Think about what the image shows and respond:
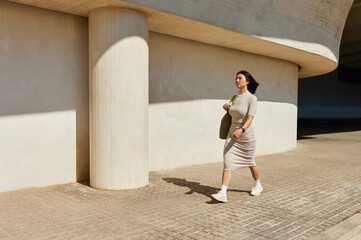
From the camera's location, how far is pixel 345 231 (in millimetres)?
3904

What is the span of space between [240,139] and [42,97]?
3.36 metres

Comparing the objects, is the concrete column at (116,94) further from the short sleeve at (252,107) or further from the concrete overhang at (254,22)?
the short sleeve at (252,107)

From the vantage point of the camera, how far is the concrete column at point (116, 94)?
18.5 feet

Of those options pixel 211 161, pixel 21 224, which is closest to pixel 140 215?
pixel 21 224

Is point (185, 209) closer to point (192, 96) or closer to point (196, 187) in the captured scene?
point (196, 187)

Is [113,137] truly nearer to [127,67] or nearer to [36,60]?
[127,67]

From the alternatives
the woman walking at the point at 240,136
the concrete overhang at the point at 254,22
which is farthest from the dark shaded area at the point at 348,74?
the woman walking at the point at 240,136

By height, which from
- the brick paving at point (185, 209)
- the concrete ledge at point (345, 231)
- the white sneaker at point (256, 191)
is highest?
the white sneaker at point (256, 191)

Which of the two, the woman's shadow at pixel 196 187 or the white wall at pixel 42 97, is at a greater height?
the white wall at pixel 42 97

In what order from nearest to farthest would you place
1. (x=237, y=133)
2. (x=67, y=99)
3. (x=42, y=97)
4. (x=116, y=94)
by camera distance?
(x=237, y=133) → (x=116, y=94) → (x=42, y=97) → (x=67, y=99)

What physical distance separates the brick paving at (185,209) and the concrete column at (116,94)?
386 millimetres

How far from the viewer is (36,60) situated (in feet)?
18.9

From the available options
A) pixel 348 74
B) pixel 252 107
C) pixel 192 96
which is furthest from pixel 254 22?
pixel 348 74

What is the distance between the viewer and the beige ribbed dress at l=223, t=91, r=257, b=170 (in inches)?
199
